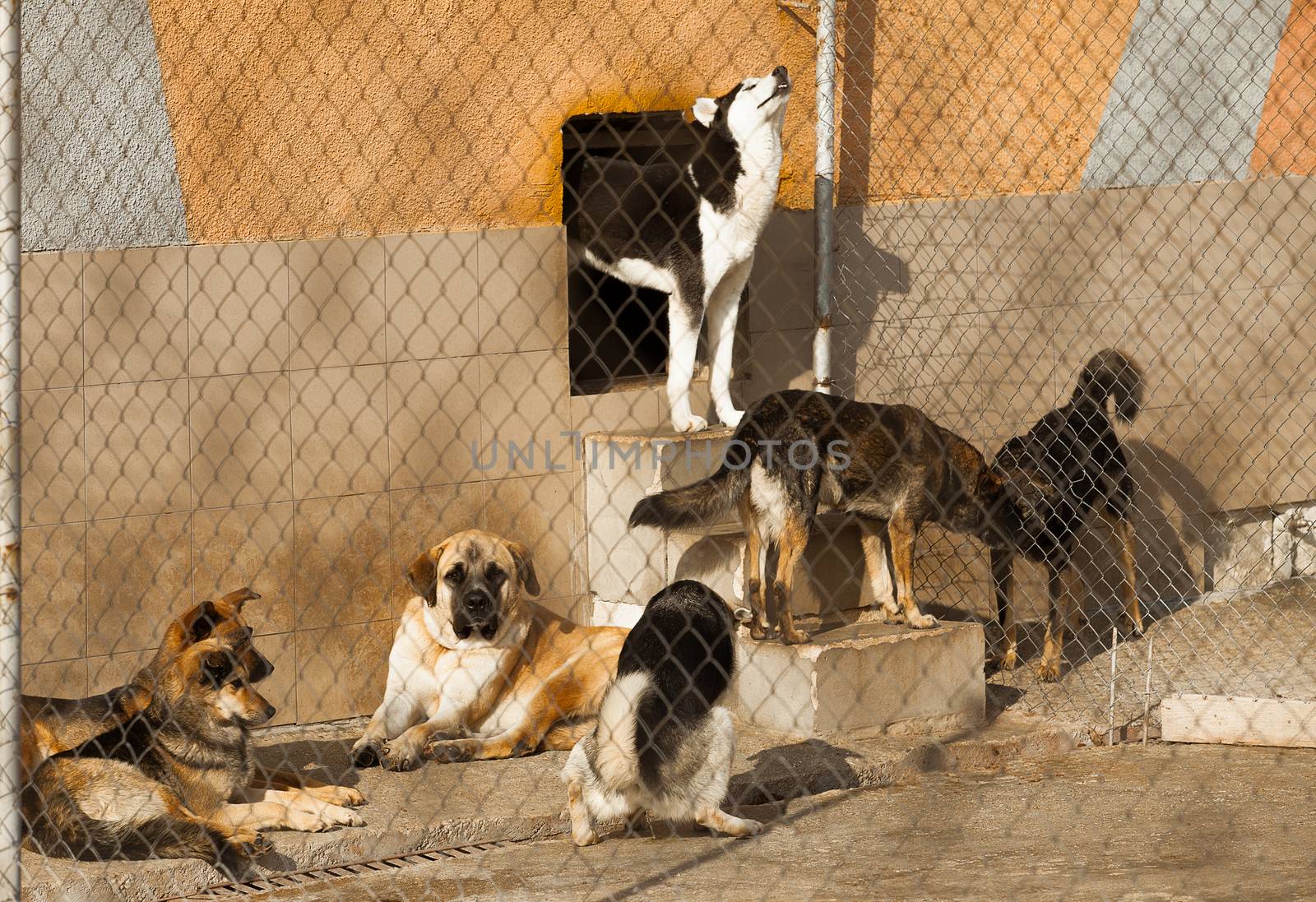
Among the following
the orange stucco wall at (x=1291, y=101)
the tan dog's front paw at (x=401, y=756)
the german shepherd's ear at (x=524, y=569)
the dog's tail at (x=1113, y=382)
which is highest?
the orange stucco wall at (x=1291, y=101)

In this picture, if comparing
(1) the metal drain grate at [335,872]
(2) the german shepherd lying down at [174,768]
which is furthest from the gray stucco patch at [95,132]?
(1) the metal drain grate at [335,872]

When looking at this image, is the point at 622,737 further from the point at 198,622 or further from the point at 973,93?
the point at 973,93

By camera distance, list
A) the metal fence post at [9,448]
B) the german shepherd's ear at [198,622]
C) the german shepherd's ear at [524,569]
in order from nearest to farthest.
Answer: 1. the metal fence post at [9,448]
2. the german shepherd's ear at [198,622]
3. the german shepherd's ear at [524,569]

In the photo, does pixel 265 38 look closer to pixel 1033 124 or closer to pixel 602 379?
pixel 602 379

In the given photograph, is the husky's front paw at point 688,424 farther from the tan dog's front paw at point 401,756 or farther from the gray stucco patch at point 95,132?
the gray stucco patch at point 95,132

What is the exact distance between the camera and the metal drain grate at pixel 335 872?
16.3ft

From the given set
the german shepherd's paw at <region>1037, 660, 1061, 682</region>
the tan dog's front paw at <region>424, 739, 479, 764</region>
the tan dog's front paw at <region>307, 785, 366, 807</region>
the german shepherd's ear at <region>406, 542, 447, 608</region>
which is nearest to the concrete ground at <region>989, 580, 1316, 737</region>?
→ the german shepherd's paw at <region>1037, 660, 1061, 682</region>

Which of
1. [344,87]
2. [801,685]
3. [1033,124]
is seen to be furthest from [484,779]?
[1033,124]

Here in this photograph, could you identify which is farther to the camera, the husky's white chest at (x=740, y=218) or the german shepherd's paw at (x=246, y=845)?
the husky's white chest at (x=740, y=218)

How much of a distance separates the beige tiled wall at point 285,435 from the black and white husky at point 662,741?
175 cm

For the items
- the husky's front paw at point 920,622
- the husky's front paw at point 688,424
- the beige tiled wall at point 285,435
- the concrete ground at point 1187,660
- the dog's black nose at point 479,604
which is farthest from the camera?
the husky's front paw at point 688,424

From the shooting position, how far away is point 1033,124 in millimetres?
8273

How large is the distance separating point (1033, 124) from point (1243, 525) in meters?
2.61

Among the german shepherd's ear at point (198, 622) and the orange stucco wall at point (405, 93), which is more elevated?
the orange stucco wall at point (405, 93)
